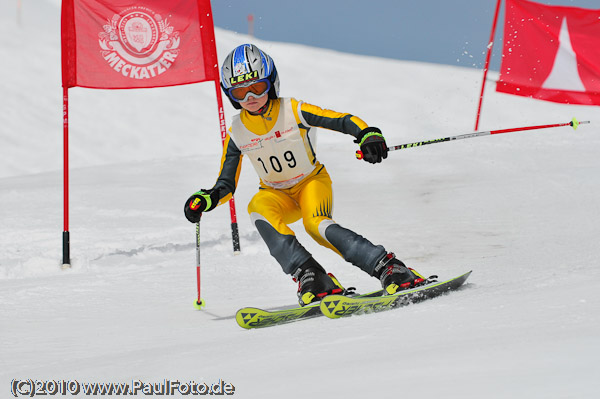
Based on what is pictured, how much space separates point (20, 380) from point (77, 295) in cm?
261

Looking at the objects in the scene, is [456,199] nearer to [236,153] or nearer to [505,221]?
[505,221]

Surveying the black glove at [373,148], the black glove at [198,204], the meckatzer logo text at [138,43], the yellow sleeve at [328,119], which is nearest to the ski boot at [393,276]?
the black glove at [373,148]

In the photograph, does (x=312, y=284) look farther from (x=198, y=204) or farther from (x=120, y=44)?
(x=120, y=44)

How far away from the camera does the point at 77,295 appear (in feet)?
17.9

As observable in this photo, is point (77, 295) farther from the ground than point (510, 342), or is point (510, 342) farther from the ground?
point (510, 342)

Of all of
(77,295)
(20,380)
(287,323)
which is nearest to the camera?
(20,380)

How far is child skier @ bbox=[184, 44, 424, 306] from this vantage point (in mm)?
4020

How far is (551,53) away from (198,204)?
10402 millimetres

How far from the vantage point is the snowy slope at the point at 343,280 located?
224 cm

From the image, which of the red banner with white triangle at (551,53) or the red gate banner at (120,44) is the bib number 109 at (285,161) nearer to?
the red gate banner at (120,44)

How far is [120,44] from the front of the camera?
6.73 meters

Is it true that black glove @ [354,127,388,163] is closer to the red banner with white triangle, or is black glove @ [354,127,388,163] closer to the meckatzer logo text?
the meckatzer logo text

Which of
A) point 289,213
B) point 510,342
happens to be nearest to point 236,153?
point 289,213

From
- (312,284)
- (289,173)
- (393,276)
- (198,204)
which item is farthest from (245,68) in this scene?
(393,276)
